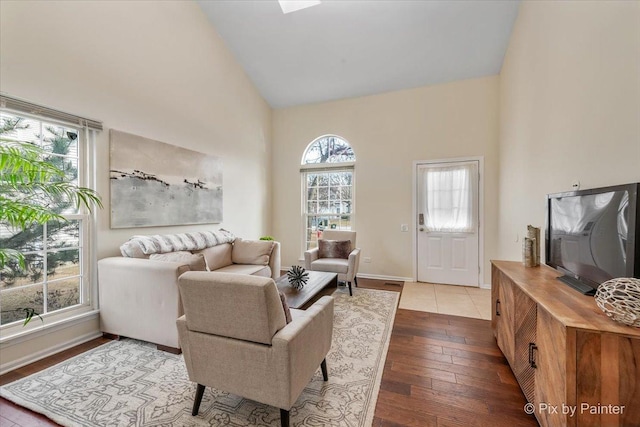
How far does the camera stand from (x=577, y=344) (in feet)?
3.56

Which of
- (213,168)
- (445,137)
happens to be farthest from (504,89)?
(213,168)

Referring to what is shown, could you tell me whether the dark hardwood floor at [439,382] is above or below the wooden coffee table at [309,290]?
below

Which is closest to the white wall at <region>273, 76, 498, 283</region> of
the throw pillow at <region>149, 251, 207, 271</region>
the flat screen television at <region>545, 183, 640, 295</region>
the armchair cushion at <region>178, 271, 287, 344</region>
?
the flat screen television at <region>545, 183, 640, 295</region>

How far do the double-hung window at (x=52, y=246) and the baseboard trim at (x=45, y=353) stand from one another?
0.74 ft

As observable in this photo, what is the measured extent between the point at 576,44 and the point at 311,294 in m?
2.91

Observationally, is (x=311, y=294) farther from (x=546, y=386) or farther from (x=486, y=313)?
(x=486, y=313)

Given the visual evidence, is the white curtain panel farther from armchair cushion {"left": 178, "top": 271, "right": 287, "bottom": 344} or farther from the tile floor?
armchair cushion {"left": 178, "top": 271, "right": 287, "bottom": 344}

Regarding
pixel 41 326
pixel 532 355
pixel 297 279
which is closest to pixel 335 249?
pixel 297 279

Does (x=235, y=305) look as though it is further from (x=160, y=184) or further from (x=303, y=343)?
(x=160, y=184)

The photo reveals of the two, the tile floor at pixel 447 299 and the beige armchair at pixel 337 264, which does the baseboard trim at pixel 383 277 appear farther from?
the beige armchair at pixel 337 264

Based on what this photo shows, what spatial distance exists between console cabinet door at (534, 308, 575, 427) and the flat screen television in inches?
15.8

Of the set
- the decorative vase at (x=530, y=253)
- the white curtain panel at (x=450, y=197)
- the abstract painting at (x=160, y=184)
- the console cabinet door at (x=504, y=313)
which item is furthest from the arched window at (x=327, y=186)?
the decorative vase at (x=530, y=253)

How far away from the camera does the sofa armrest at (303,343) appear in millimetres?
1321

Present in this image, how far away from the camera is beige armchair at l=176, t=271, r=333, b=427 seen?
4.32 ft
